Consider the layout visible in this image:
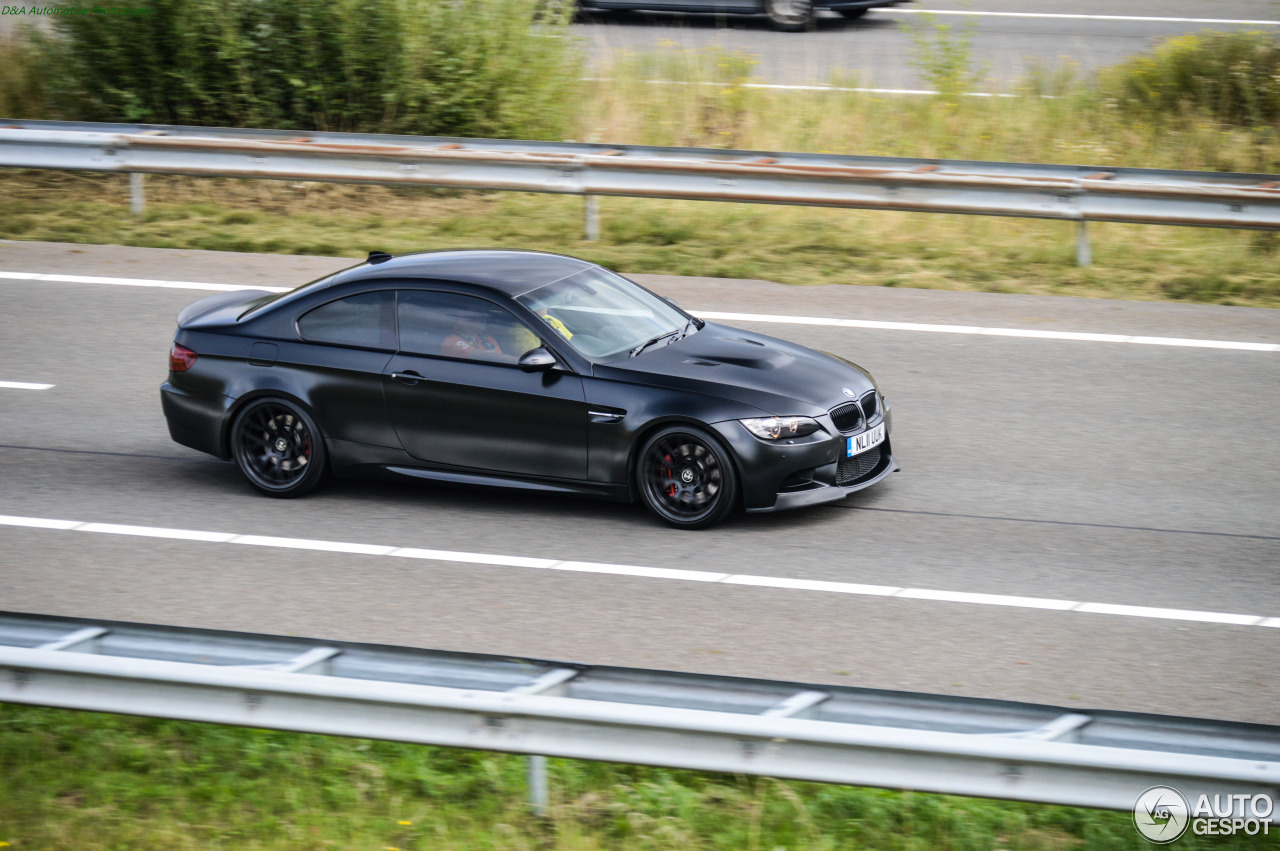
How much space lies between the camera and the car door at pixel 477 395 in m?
7.91

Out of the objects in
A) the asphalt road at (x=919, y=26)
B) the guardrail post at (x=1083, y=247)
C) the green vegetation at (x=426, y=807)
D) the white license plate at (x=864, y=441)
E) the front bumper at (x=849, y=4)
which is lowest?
the green vegetation at (x=426, y=807)

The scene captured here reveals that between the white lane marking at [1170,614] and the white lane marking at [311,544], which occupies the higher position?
the white lane marking at [1170,614]

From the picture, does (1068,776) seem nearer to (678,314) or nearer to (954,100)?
(678,314)

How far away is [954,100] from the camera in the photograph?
17016mm

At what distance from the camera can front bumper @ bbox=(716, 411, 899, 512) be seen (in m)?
7.60

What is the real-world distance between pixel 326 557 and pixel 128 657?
2.79 meters

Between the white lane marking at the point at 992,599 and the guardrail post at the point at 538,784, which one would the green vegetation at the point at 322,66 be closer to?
the white lane marking at the point at 992,599

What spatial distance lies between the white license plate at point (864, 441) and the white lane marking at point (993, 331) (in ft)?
11.7

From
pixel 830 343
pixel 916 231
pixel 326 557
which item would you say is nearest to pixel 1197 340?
pixel 830 343

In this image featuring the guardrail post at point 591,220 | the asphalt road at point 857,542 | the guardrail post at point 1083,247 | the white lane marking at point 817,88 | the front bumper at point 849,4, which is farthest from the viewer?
the front bumper at point 849,4

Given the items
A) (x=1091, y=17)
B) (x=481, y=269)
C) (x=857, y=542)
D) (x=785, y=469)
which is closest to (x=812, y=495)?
(x=785, y=469)

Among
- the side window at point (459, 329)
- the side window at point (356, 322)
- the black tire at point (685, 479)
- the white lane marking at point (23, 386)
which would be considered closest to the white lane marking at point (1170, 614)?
the black tire at point (685, 479)

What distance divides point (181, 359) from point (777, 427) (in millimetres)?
3839

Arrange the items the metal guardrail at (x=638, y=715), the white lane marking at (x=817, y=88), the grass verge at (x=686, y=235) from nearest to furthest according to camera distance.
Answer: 1. the metal guardrail at (x=638, y=715)
2. the grass verge at (x=686, y=235)
3. the white lane marking at (x=817, y=88)
